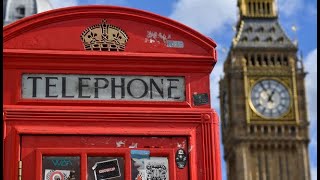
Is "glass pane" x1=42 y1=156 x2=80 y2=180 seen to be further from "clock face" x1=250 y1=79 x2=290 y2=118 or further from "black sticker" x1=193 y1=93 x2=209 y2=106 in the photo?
"clock face" x1=250 y1=79 x2=290 y2=118

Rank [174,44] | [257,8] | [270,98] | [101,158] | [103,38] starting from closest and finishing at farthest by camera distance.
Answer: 1. [101,158]
2. [103,38]
3. [174,44]
4. [270,98]
5. [257,8]

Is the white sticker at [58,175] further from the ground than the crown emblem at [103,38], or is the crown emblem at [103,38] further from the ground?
the crown emblem at [103,38]

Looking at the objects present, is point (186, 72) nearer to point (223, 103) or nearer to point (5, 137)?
point (5, 137)

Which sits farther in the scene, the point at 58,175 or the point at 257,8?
the point at 257,8

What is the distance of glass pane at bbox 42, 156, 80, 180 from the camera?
241 inches

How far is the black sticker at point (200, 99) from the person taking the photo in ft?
21.3

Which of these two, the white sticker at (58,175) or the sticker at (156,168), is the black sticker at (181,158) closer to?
the sticker at (156,168)

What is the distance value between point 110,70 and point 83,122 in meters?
0.42

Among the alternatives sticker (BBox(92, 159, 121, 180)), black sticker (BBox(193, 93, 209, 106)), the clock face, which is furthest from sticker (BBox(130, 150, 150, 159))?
the clock face

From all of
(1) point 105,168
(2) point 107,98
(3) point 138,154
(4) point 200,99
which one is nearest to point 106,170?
Result: (1) point 105,168

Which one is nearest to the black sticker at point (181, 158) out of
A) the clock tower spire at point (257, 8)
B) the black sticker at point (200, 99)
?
the black sticker at point (200, 99)

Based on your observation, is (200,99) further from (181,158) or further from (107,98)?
(107,98)

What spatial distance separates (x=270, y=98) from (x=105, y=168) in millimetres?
75248

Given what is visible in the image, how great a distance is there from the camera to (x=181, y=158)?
6359mm
